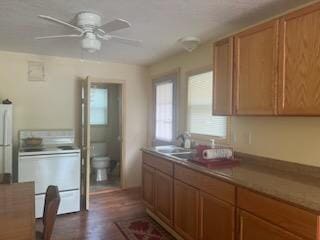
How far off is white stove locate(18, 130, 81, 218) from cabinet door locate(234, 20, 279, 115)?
2.43 m

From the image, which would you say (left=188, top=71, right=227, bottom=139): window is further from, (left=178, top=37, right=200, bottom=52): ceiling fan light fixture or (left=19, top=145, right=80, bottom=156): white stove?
(left=19, top=145, right=80, bottom=156): white stove

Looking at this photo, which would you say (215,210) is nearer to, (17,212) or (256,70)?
(256,70)

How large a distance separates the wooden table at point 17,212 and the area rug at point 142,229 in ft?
4.25

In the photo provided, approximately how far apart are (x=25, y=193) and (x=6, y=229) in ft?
2.27

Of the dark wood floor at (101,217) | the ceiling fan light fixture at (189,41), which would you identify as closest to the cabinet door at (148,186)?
the dark wood floor at (101,217)

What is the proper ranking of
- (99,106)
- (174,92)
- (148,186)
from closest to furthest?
1. (148,186)
2. (174,92)
3. (99,106)

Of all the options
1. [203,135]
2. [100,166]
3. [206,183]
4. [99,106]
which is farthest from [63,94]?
[206,183]

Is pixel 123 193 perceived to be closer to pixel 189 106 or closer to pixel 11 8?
pixel 189 106

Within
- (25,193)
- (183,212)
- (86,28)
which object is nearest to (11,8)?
(86,28)

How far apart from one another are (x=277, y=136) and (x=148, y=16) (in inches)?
63.1

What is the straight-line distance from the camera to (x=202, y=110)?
3.47m

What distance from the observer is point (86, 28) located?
2.34 m

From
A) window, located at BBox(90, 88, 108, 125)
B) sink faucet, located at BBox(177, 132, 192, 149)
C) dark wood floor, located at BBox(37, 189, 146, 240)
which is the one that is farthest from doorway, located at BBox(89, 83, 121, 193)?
sink faucet, located at BBox(177, 132, 192, 149)

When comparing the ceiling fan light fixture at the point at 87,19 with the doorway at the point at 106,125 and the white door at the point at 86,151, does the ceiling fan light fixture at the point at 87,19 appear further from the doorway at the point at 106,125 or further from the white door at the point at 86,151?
the doorway at the point at 106,125
